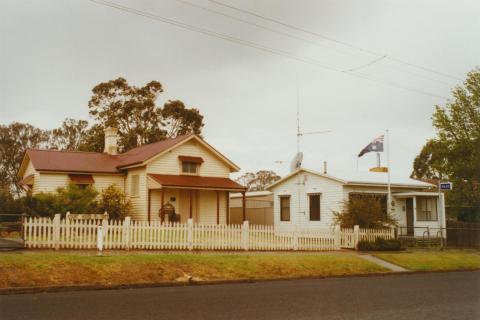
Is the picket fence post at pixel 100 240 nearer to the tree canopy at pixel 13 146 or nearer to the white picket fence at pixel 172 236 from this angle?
the white picket fence at pixel 172 236

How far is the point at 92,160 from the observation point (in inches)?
1303

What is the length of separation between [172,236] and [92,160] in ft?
49.1

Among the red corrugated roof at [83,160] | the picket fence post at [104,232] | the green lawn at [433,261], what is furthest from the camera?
the red corrugated roof at [83,160]

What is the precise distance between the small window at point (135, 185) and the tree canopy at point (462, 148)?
74.5ft

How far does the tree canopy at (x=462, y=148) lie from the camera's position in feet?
127

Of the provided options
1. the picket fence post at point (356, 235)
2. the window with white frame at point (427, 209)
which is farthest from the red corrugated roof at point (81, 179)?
the window with white frame at point (427, 209)

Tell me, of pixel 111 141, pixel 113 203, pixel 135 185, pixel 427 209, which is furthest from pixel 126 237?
pixel 427 209

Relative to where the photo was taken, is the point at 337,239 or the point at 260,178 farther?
the point at 260,178

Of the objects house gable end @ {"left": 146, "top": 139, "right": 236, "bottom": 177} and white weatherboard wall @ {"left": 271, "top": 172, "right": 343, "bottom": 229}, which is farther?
house gable end @ {"left": 146, "top": 139, "right": 236, "bottom": 177}

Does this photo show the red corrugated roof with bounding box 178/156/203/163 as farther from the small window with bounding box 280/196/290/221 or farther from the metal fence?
the metal fence

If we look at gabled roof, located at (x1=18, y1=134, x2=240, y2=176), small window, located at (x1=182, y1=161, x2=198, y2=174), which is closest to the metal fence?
gabled roof, located at (x1=18, y1=134, x2=240, y2=176)

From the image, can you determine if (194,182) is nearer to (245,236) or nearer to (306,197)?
(306,197)

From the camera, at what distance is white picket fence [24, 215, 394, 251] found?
58.6ft

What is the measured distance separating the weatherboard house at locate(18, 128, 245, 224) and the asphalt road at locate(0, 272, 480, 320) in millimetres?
15715
